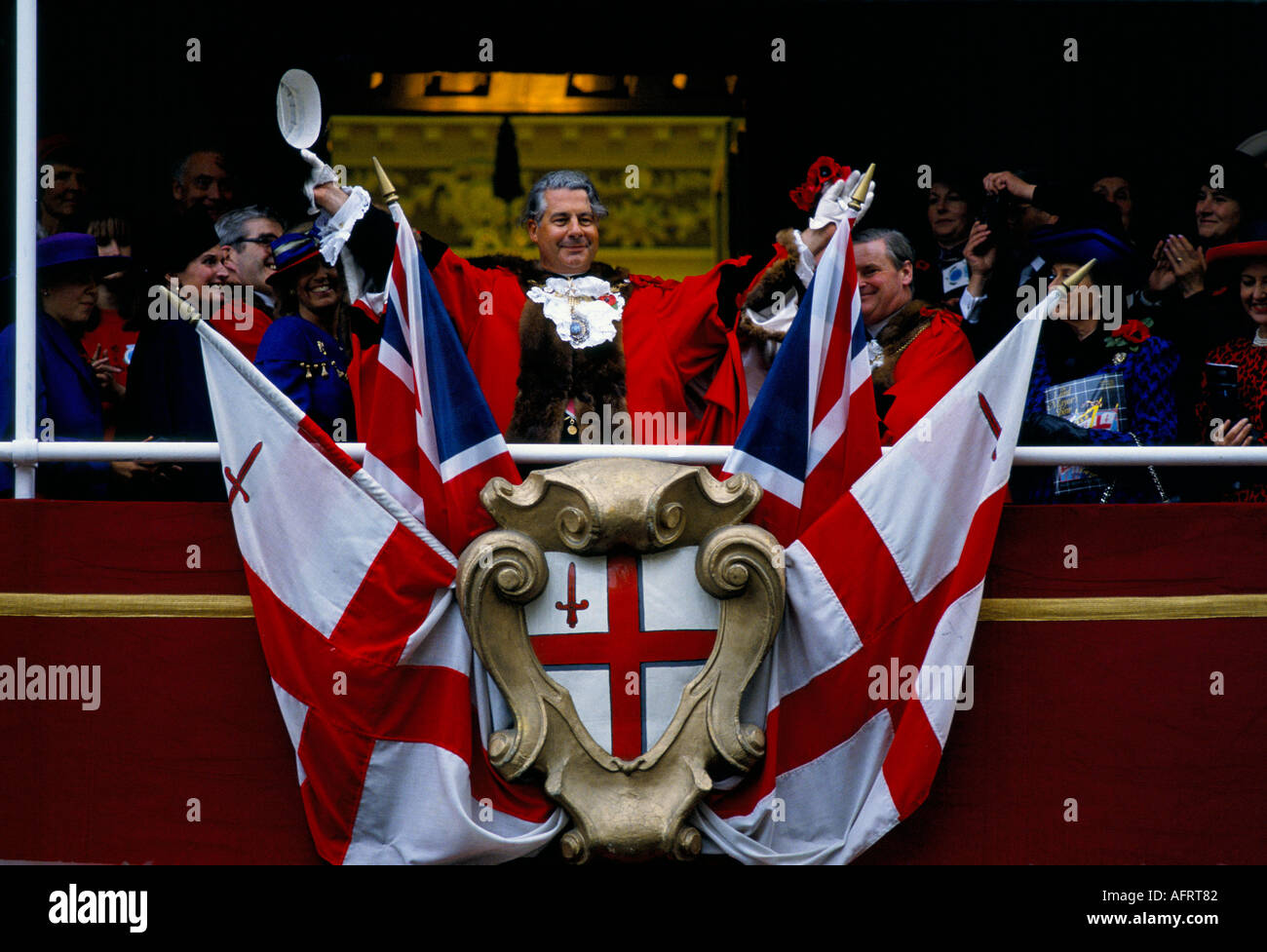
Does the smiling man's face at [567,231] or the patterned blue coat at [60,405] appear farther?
the smiling man's face at [567,231]

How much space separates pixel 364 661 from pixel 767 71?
517cm

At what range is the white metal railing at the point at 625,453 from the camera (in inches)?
221

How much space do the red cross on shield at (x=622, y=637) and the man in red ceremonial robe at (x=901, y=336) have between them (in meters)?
1.35

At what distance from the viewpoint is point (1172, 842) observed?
584cm

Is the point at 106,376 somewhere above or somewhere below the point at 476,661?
above

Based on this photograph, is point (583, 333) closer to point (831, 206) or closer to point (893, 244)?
point (831, 206)

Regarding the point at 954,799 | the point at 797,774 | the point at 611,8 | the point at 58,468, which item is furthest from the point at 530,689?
the point at 611,8

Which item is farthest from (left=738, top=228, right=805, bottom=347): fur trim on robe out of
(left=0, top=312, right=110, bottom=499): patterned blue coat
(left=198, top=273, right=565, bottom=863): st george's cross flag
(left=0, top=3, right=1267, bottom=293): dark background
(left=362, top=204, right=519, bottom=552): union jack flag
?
(left=0, top=3, right=1267, bottom=293): dark background

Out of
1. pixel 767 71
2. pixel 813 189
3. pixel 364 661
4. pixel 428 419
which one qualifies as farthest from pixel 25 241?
pixel 767 71

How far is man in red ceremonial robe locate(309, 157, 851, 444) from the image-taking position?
654 centimetres

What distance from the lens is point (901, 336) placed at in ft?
22.9

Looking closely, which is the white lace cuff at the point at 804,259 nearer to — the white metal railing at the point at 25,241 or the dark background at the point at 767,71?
the white metal railing at the point at 25,241

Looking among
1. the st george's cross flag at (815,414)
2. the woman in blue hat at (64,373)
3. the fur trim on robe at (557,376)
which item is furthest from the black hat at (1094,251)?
the woman in blue hat at (64,373)

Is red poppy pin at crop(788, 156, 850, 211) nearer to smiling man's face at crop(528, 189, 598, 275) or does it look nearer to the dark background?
smiling man's face at crop(528, 189, 598, 275)
